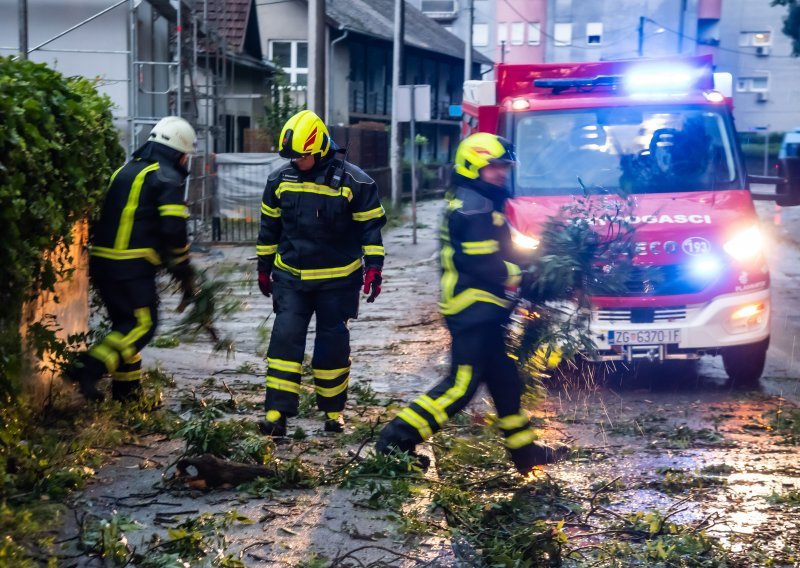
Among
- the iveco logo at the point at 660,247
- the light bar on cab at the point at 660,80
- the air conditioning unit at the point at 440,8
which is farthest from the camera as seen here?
the air conditioning unit at the point at 440,8

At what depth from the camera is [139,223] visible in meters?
6.59

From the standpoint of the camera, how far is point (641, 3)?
62.8 m

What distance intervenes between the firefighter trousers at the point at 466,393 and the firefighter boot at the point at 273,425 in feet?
2.75

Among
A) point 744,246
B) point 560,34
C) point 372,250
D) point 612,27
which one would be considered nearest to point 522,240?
point 744,246

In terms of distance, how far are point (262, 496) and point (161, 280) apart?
2.06 metres

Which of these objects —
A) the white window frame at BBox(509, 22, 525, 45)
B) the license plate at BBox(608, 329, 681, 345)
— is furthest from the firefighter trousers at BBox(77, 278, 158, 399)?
the white window frame at BBox(509, 22, 525, 45)

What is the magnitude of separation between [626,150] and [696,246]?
1.32m

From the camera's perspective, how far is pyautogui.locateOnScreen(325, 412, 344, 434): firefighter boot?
6.91 meters

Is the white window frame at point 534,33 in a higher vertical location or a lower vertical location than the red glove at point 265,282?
higher

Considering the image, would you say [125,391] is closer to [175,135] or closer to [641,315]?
[175,135]

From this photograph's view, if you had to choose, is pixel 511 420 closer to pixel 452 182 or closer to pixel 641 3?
pixel 452 182

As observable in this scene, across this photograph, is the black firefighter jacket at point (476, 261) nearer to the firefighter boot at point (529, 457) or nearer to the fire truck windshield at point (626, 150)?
the firefighter boot at point (529, 457)

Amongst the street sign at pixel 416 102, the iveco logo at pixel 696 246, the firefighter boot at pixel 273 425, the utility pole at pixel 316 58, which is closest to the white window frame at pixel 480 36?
the street sign at pixel 416 102

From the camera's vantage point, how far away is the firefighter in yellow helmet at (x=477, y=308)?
19.3ft
